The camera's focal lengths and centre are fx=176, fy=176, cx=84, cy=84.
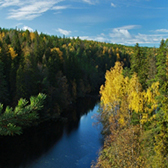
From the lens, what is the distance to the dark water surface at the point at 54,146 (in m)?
22.6

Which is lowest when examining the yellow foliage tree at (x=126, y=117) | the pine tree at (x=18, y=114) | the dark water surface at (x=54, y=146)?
the dark water surface at (x=54, y=146)

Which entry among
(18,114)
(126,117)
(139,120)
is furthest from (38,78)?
(18,114)

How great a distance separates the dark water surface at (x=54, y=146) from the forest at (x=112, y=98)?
7.39 ft

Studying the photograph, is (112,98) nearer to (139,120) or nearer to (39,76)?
(139,120)

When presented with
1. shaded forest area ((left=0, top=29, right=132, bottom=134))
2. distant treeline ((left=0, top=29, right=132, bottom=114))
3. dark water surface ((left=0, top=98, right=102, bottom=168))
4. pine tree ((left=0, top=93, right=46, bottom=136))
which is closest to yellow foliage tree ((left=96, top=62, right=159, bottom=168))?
dark water surface ((left=0, top=98, right=102, bottom=168))

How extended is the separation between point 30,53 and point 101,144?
2794 cm

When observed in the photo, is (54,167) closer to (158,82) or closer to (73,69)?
(158,82)

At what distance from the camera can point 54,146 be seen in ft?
89.7

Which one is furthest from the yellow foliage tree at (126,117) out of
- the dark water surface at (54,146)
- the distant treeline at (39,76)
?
the distant treeline at (39,76)

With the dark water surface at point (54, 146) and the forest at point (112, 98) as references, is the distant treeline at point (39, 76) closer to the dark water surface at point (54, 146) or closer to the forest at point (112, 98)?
the forest at point (112, 98)

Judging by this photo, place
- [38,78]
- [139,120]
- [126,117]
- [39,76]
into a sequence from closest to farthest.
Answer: [139,120] → [126,117] → [38,78] → [39,76]

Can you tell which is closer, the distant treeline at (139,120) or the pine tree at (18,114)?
the pine tree at (18,114)

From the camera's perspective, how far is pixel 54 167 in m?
21.5

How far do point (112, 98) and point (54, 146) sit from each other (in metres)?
11.7
